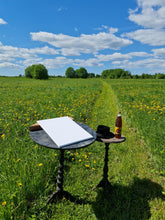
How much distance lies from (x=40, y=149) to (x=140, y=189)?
2.41 metres

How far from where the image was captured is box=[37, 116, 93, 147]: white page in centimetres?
192

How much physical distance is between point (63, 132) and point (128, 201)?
1977mm

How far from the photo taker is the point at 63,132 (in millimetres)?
→ 2137

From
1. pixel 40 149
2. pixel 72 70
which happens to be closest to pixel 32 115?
pixel 40 149

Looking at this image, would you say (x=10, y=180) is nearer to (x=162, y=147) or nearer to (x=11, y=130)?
(x=11, y=130)

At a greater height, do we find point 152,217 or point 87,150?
point 87,150

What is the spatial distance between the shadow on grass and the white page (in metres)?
1.50

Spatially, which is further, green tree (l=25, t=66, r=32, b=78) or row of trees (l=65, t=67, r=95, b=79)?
row of trees (l=65, t=67, r=95, b=79)

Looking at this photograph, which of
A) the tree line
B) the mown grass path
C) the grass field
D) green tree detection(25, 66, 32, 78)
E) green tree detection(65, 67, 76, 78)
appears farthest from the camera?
green tree detection(65, 67, 76, 78)

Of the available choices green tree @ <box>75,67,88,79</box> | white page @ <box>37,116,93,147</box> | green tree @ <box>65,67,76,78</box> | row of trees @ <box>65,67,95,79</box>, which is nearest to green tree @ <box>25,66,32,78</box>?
green tree @ <box>65,67,76,78</box>

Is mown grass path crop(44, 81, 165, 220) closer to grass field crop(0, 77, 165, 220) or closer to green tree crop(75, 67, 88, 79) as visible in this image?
grass field crop(0, 77, 165, 220)

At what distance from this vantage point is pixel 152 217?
2398 millimetres

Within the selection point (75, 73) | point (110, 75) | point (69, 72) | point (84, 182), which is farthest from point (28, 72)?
point (84, 182)

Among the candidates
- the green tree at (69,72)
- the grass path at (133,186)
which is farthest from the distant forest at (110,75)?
the grass path at (133,186)
